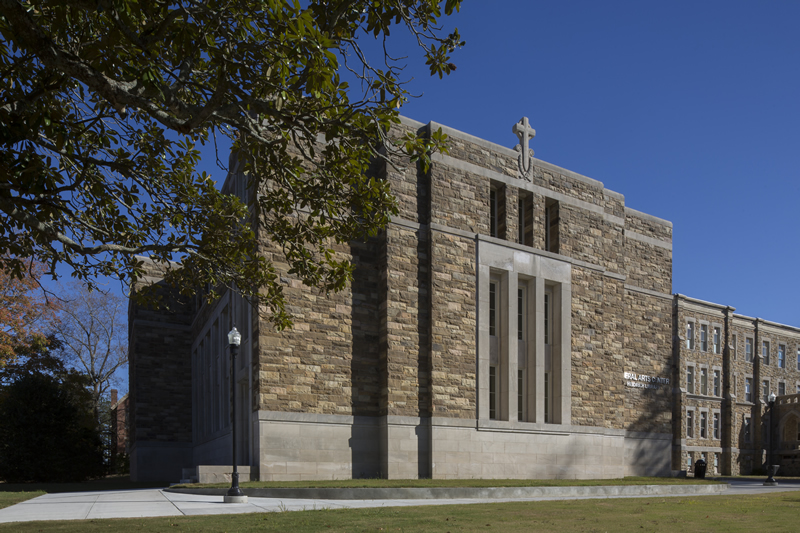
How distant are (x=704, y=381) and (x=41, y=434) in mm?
44248

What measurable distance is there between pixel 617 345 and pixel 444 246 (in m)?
10.3

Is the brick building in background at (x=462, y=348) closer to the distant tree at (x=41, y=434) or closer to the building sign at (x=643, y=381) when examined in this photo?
the building sign at (x=643, y=381)

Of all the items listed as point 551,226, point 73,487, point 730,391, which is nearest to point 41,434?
point 73,487

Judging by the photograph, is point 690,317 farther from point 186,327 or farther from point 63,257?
point 63,257

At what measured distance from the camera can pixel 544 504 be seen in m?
14.0

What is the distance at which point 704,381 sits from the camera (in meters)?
48.3

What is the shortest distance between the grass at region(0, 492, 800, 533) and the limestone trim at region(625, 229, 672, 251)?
2094 centimetres

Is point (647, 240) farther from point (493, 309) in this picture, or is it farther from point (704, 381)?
point (704, 381)

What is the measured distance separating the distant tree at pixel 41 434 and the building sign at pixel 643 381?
29.8 metres

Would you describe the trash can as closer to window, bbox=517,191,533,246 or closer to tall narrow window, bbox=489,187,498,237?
window, bbox=517,191,533,246

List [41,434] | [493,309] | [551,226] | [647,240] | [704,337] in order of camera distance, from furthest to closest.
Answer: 1. [704,337]
2. [41,434]
3. [647,240]
4. [551,226]
5. [493,309]

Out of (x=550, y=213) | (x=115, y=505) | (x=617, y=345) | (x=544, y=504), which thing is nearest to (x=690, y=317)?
(x=617, y=345)

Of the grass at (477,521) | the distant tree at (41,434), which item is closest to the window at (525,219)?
the grass at (477,521)

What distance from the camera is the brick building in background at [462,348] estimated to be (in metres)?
21.2
